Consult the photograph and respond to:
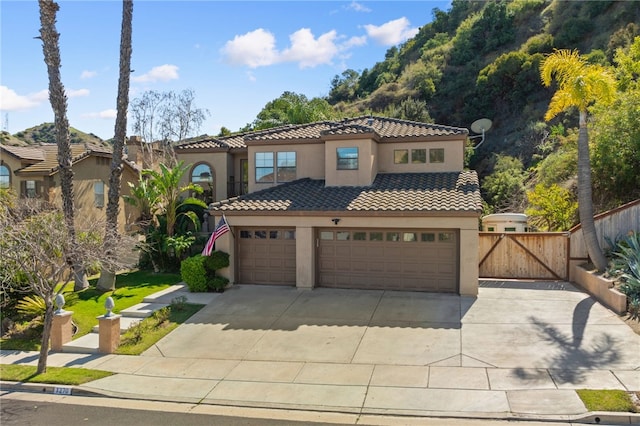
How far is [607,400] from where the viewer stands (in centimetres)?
837

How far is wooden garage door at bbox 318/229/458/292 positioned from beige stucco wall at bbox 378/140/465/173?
170 inches

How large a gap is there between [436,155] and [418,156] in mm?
718

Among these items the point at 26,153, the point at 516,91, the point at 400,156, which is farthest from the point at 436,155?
the point at 516,91

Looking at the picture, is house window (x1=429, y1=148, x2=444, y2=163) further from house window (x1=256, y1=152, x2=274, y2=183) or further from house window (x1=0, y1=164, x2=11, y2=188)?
house window (x1=0, y1=164, x2=11, y2=188)

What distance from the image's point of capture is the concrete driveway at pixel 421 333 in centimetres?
1063

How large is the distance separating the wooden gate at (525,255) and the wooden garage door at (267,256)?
7100 mm

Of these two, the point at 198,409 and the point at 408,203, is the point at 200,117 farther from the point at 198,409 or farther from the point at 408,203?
the point at 198,409

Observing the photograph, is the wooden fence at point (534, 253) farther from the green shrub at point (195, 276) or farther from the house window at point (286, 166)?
the green shrub at point (195, 276)

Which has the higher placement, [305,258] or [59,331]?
[305,258]

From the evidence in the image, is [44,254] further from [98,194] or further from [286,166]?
[98,194]

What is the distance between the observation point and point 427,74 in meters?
55.1

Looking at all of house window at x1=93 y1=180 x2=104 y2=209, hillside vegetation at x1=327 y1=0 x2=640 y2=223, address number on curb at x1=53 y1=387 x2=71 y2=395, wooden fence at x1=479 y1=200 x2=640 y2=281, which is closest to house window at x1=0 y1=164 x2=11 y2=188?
house window at x1=93 y1=180 x2=104 y2=209

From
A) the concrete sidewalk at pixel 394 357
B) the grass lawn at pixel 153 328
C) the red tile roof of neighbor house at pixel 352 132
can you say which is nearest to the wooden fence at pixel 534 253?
the concrete sidewalk at pixel 394 357

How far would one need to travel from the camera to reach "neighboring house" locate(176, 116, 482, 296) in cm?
1650
